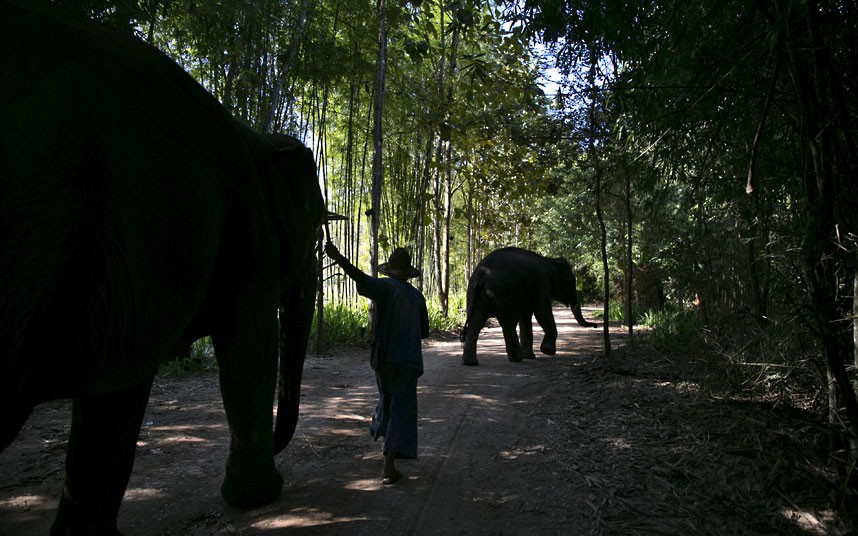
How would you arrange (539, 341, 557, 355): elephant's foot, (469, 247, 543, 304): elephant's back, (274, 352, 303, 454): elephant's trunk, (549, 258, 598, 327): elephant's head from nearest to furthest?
(274, 352, 303, 454): elephant's trunk → (469, 247, 543, 304): elephant's back → (539, 341, 557, 355): elephant's foot → (549, 258, 598, 327): elephant's head

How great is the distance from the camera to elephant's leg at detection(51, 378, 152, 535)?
240 centimetres

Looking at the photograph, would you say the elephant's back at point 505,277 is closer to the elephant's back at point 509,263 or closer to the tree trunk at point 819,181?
the elephant's back at point 509,263

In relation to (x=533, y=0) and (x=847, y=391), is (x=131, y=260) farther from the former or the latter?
(x=533, y=0)

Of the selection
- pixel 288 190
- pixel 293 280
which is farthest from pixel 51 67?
pixel 293 280

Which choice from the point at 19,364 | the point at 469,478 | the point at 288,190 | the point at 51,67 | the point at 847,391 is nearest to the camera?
the point at 19,364

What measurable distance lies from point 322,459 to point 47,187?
2.99 m

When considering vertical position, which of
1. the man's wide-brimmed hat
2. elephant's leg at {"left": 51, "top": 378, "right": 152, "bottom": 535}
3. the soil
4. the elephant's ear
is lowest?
the soil

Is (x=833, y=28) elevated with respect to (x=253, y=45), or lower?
lower

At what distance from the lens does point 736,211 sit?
772cm

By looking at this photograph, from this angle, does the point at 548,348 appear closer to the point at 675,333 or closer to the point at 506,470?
the point at 675,333

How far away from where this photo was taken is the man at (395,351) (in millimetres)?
3717

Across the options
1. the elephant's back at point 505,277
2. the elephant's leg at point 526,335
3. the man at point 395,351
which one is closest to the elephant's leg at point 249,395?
the man at point 395,351

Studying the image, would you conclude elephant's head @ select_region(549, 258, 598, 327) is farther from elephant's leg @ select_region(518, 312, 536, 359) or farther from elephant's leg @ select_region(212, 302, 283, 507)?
elephant's leg @ select_region(212, 302, 283, 507)

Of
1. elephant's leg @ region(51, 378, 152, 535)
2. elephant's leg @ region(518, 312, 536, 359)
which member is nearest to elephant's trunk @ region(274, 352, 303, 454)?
elephant's leg @ region(51, 378, 152, 535)
